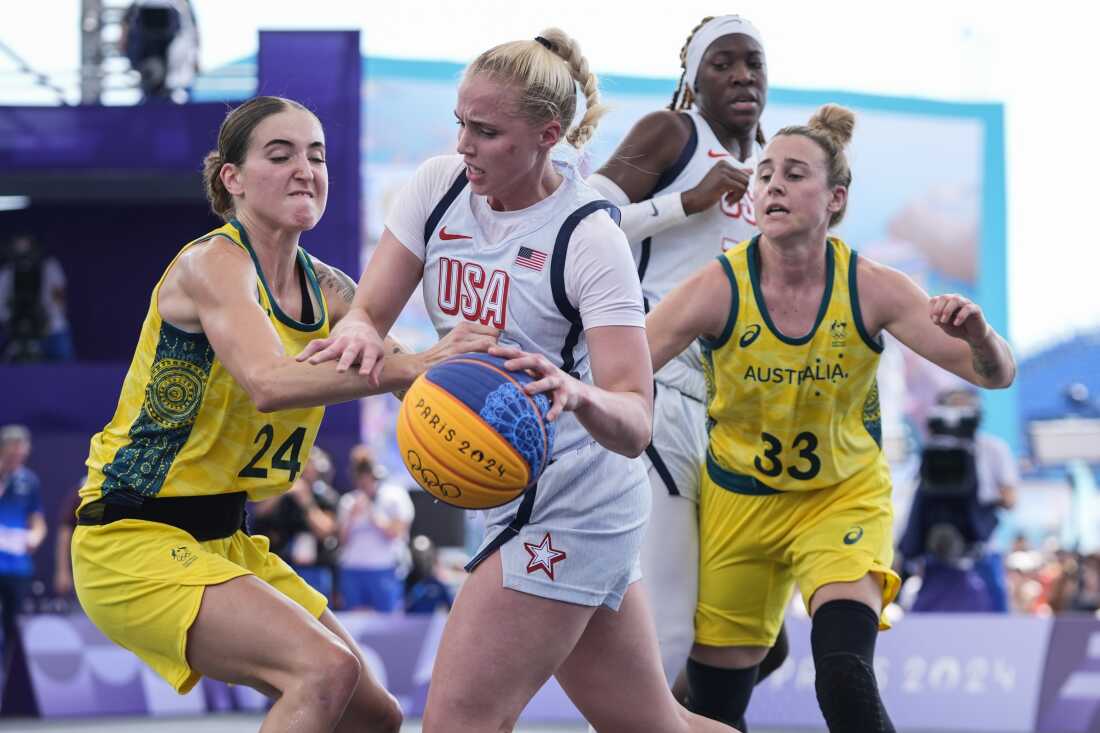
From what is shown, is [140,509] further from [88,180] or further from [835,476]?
[88,180]

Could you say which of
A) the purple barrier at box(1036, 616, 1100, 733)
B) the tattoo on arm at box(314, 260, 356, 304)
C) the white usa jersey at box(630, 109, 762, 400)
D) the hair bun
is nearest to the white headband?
the white usa jersey at box(630, 109, 762, 400)

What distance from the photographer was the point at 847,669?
413 cm

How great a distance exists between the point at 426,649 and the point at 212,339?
6207mm

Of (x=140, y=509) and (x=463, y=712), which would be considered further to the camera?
(x=140, y=509)

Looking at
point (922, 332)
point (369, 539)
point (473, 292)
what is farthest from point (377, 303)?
point (369, 539)

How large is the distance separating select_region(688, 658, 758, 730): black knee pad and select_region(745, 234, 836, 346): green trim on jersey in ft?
3.54

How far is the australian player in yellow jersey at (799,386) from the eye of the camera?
4.44m

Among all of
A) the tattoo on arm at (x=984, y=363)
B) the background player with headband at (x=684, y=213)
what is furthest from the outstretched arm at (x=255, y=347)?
the tattoo on arm at (x=984, y=363)

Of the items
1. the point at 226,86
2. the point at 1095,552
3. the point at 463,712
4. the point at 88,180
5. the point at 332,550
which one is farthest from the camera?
the point at 88,180

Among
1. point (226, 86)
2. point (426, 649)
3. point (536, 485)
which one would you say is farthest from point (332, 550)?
point (536, 485)

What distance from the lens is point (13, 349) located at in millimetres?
14711

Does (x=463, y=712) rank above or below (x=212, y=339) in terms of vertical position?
below

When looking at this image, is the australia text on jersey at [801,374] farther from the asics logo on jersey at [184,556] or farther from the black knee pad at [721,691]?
the asics logo on jersey at [184,556]

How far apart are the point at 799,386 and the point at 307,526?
6.42 meters
